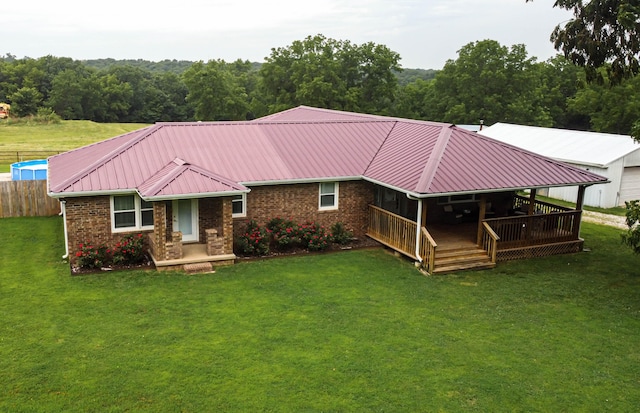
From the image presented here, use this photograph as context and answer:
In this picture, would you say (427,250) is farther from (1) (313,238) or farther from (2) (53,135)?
(2) (53,135)

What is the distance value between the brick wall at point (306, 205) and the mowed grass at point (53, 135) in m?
31.3

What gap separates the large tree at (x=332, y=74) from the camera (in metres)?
48.4

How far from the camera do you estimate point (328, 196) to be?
18984mm

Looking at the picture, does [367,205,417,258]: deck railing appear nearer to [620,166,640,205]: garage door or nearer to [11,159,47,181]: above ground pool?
[620,166,640,205]: garage door

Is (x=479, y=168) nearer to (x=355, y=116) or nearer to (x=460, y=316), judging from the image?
(x=460, y=316)

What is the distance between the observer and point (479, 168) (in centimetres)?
1750

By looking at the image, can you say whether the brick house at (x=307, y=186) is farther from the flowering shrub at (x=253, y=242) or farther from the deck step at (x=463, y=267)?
the flowering shrub at (x=253, y=242)

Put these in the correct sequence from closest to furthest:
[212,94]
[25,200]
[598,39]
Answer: [598,39] → [25,200] → [212,94]

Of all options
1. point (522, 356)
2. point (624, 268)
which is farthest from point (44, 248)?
point (624, 268)

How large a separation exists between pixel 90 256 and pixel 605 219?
67.5ft

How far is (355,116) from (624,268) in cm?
1214

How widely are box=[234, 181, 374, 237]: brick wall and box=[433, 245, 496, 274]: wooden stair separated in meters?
3.38

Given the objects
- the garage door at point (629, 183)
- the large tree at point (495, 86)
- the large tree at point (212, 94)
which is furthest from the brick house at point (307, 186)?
Answer: the large tree at point (212, 94)

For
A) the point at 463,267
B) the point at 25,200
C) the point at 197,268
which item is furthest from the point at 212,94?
the point at 463,267
